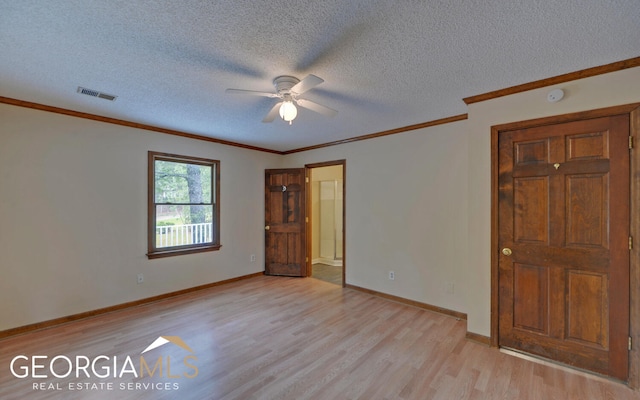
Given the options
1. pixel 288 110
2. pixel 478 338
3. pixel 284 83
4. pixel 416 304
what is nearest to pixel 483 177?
pixel 478 338

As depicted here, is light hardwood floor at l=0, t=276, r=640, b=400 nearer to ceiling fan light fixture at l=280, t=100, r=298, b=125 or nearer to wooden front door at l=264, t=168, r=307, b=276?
wooden front door at l=264, t=168, r=307, b=276

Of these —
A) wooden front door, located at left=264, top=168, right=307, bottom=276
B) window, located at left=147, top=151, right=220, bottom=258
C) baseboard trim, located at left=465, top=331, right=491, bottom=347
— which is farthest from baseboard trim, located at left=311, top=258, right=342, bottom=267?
baseboard trim, located at left=465, top=331, right=491, bottom=347

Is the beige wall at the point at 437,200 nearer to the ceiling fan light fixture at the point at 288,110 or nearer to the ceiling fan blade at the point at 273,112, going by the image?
the ceiling fan light fixture at the point at 288,110

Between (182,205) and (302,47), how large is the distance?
338 centimetres

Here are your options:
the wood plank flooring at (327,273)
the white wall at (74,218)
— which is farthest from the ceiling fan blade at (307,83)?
the wood plank flooring at (327,273)

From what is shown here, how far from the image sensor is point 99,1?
1423 mm

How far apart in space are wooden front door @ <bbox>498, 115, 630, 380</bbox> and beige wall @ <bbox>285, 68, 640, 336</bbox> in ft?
0.55

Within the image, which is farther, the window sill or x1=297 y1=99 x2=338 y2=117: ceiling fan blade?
the window sill

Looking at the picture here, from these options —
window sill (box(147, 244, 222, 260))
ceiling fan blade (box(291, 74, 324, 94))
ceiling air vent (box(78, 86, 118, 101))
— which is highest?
ceiling air vent (box(78, 86, 118, 101))

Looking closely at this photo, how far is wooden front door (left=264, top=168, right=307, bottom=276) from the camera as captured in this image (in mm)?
5133

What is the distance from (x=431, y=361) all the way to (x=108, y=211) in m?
4.13

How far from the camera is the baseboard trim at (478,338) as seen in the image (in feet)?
8.65

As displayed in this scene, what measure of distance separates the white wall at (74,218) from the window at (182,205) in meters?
0.12

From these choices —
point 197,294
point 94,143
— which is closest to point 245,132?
point 94,143
